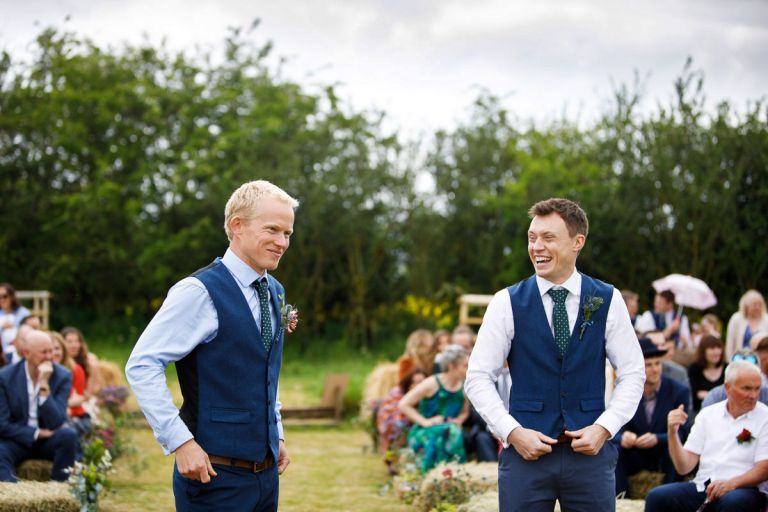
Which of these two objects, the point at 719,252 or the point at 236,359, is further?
the point at 719,252

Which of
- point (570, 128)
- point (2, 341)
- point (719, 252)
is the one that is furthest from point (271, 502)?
point (570, 128)

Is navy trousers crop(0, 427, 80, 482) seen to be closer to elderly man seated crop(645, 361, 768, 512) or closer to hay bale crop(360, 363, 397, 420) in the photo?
hay bale crop(360, 363, 397, 420)

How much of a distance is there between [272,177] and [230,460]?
558 inches

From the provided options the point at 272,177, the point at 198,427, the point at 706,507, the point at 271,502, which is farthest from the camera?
the point at 272,177

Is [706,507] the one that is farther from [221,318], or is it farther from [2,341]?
[2,341]

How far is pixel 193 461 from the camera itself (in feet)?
9.77

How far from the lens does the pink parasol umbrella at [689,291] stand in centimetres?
1114

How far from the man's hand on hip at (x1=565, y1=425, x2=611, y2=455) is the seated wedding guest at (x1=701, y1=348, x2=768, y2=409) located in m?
2.58

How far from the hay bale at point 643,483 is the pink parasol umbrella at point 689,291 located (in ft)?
15.3

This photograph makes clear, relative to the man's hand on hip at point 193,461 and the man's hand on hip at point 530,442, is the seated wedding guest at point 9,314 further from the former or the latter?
the man's hand on hip at point 530,442

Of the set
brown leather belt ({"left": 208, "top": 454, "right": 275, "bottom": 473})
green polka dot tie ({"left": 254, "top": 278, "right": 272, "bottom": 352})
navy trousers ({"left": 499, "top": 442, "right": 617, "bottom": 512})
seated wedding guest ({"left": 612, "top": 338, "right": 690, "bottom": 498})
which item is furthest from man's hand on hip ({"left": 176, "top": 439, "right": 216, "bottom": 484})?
seated wedding guest ({"left": 612, "top": 338, "right": 690, "bottom": 498})

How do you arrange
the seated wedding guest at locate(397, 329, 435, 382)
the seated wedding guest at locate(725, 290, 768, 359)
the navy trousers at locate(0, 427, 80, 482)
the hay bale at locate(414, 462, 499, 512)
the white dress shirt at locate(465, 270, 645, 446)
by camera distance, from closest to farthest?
the white dress shirt at locate(465, 270, 645, 446) → the hay bale at locate(414, 462, 499, 512) → the navy trousers at locate(0, 427, 80, 482) → the seated wedding guest at locate(397, 329, 435, 382) → the seated wedding guest at locate(725, 290, 768, 359)

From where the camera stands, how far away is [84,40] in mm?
19938

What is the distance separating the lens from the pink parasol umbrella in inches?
439
